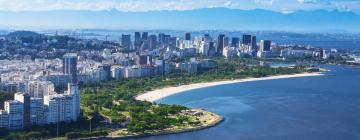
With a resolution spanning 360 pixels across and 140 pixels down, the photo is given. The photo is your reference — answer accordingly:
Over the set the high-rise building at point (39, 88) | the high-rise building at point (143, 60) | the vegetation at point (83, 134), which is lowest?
the vegetation at point (83, 134)

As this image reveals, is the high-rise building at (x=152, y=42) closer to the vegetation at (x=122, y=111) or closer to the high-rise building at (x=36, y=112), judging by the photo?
the vegetation at (x=122, y=111)

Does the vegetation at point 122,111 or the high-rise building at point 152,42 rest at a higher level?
the high-rise building at point 152,42

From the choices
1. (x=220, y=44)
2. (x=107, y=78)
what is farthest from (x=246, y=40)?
(x=107, y=78)

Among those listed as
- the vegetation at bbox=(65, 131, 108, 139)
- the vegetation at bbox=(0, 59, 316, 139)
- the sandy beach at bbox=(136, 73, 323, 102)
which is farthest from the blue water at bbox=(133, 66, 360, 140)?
the vegetation at bbox=(65, 131, 108, 139)

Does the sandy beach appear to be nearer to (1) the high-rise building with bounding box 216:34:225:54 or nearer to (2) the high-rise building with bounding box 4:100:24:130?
(2) the high-rise building with bounding box 4:100:24:130

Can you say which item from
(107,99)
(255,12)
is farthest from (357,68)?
(255,12)

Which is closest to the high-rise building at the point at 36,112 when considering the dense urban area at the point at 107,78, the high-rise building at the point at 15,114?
the dense urban area at the point at 107,78
